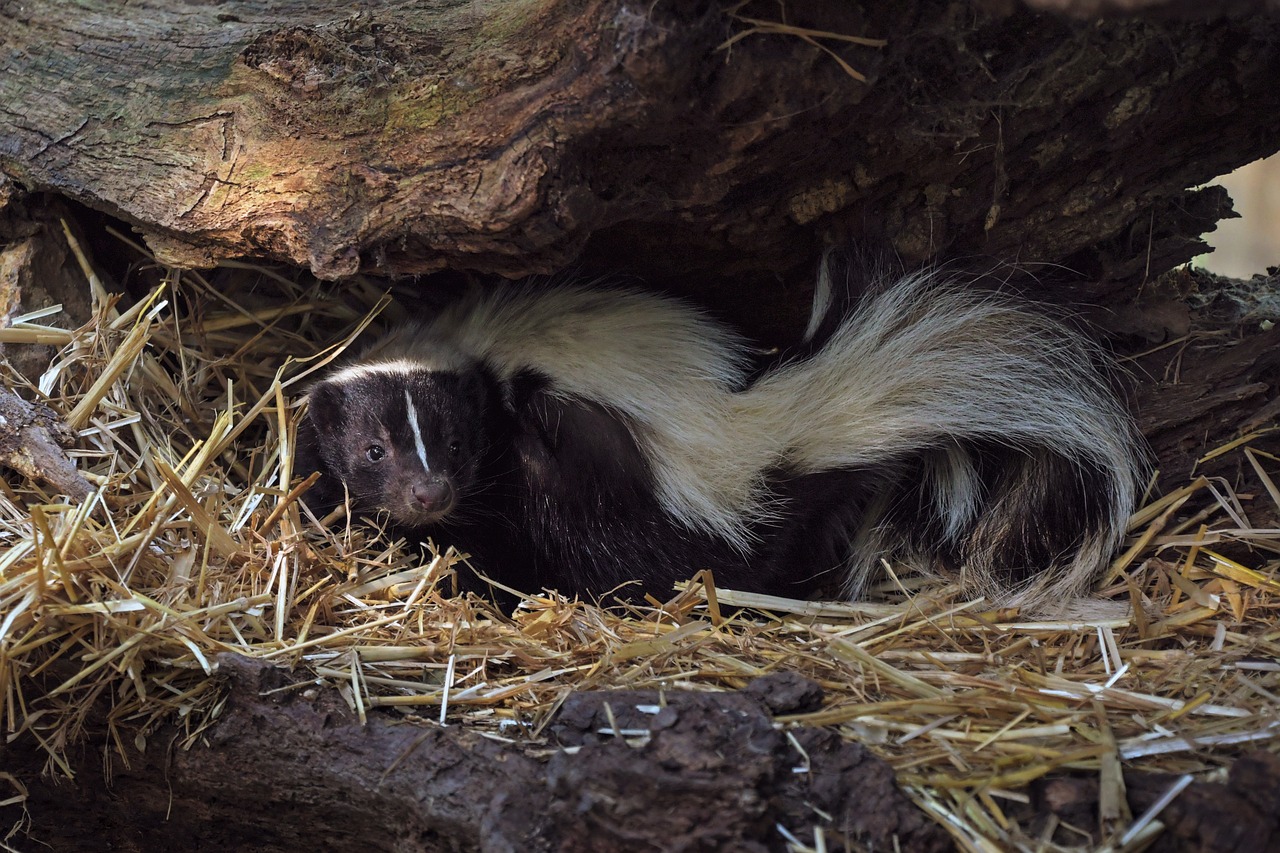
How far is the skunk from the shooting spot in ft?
9.96

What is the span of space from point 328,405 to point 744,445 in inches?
51.4

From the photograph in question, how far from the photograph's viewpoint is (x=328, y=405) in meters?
3.33

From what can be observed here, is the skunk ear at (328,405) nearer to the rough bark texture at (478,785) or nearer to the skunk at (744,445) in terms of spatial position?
the skunk at (744,445)

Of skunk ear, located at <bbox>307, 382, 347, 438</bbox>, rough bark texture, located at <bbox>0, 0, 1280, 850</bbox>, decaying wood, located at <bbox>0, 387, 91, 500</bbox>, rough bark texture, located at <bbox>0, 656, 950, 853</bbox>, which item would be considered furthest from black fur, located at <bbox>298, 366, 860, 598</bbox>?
rough bark texture, located at <bbox>0, 656, 950, 853</bbox>

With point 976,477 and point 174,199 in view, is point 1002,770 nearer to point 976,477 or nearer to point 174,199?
point 976,477

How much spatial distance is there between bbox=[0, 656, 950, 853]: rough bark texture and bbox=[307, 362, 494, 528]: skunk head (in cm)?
89

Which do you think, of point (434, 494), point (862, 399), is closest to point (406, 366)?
point (434, 494)

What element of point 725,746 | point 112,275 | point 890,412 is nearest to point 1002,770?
point 725,746

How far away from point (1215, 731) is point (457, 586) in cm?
203

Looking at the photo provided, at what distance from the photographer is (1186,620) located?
2688 millimetres

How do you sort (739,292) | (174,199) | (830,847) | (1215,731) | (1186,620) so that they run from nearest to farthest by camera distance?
(830,847) < (1215,731) < (1186,620) < (174,199) < (739,292)

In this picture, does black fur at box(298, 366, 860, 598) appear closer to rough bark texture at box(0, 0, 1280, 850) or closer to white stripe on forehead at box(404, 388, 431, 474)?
white stripe on forehead at box(404, 388, 431, 474)

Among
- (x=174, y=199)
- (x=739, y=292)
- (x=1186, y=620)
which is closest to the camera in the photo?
(x=1186, y=620)

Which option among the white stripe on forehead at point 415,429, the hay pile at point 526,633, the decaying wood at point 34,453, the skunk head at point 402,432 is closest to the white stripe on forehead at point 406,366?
the skunk head at point 402,432
